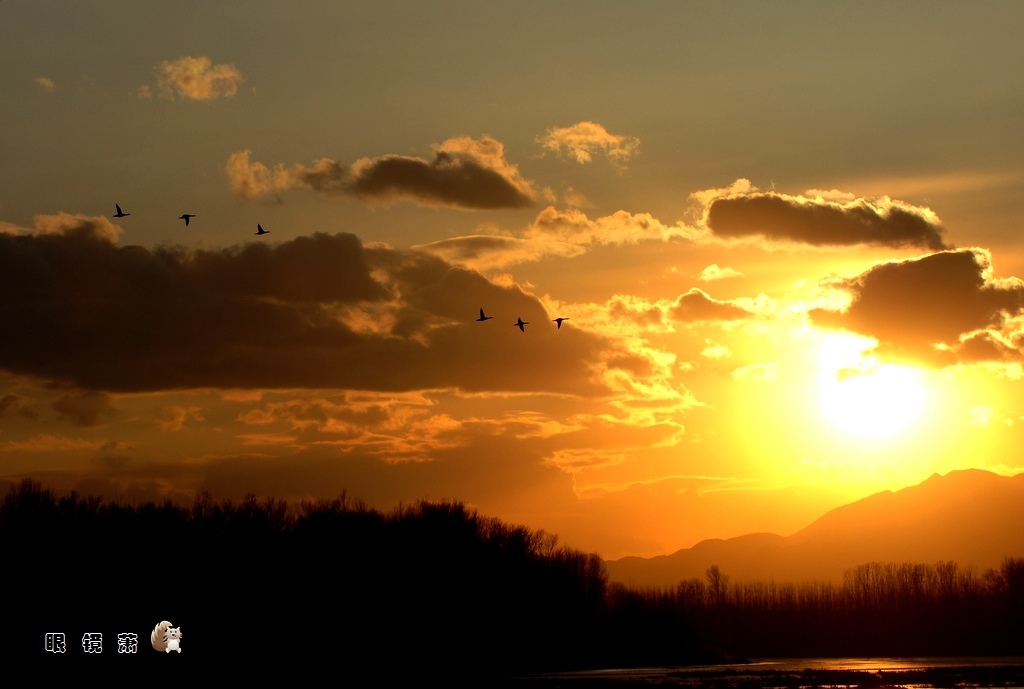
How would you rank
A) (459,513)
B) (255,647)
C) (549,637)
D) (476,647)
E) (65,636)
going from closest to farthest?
1. (65,636)
2. (255,647)
3. (476,647)
4. (549,637)
5. (459,513)

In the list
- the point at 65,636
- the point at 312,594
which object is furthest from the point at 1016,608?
the point at 65,636

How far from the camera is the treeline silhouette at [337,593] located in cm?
11369

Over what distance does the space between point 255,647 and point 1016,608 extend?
431 ft

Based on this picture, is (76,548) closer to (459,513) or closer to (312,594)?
(312,594)

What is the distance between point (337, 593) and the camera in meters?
136

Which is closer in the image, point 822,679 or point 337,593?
point 822,679

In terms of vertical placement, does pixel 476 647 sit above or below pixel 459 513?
below

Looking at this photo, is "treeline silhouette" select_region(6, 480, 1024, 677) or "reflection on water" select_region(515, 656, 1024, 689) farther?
"treeline silhouette" select_region(6, 480, 1024, 677)

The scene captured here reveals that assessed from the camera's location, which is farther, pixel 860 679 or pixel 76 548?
pixel 76 548

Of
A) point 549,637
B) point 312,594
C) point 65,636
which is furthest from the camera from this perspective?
point 549,637

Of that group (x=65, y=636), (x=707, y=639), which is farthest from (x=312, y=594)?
(x=707, y=639)

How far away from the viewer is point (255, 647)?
116688mm

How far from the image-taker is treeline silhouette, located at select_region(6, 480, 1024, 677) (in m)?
114

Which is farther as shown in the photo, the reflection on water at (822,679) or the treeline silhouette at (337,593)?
the treeline silhouette at (337,593)
